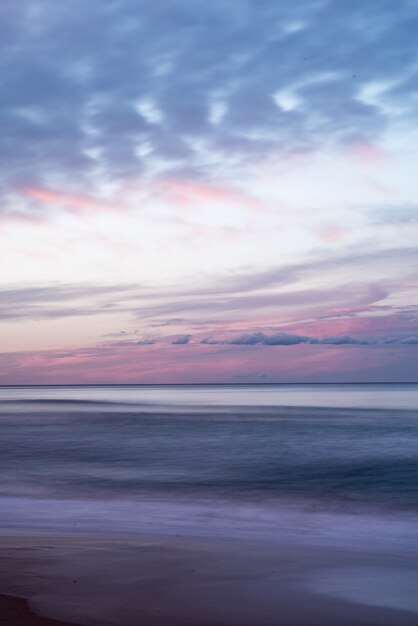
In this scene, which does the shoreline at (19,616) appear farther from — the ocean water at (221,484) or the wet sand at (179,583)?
the ocean water at (221,484)

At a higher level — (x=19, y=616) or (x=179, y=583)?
(x=19, y=616)

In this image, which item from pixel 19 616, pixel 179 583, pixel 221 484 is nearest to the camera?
pixel 19 616

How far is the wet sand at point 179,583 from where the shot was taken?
7.75 m

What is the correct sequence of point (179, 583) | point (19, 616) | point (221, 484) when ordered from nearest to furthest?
point (19, 616)
point (179, 583)
point (221, 484)

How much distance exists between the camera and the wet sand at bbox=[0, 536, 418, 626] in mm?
7754

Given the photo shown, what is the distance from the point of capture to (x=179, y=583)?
9406mm

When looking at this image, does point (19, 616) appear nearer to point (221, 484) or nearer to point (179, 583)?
point (179, 583)

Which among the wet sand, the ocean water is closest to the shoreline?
the wet sand

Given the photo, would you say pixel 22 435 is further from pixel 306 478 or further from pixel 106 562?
Answer: pixel 106 562

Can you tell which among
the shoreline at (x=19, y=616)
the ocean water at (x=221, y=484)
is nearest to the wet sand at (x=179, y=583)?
A: the shoreline at (x=19, y=616)

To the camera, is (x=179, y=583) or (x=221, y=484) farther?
(x=221, y=484)

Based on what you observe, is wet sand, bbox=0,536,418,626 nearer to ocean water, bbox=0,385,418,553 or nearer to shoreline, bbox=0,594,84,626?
shoreline, bbox=0,594,84,626

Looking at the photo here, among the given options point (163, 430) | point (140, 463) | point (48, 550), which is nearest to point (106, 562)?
point (48, 550)

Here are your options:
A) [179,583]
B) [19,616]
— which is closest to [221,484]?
[179,583]
